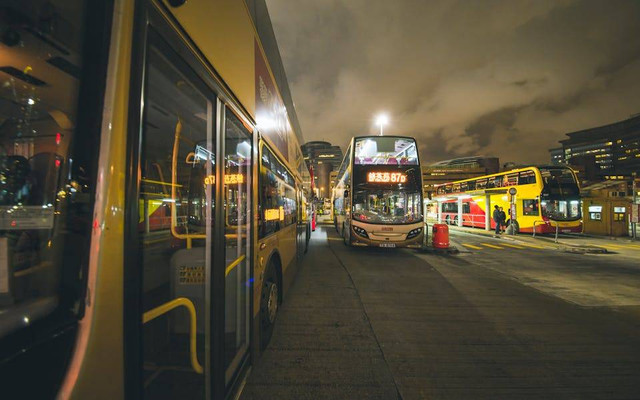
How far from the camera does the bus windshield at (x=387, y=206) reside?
9000 mm

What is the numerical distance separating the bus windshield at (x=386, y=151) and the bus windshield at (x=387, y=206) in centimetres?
106

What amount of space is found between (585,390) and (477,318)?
158 cm

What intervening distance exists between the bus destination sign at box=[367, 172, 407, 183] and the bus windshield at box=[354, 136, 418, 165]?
1.32 feet

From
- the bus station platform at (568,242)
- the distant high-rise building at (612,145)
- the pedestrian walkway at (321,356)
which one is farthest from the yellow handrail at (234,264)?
the distant high-rise building at (612,145)

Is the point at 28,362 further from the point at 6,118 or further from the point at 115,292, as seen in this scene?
the point at 6,118

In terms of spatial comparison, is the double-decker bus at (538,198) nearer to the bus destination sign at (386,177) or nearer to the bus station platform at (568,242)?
the bus station platform at (568,242)

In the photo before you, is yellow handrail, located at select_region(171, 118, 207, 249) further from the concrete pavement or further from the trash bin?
the trash bin

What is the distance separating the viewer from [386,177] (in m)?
9.24

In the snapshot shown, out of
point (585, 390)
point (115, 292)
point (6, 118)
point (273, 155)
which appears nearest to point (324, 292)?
point (273, 155)

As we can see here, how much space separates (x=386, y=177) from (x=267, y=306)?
6.96 meters

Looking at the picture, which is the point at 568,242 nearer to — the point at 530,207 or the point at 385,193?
the point at 530,207

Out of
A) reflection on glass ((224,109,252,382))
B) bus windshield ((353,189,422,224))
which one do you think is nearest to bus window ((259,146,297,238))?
reflection on glass ((224,109,252,382))

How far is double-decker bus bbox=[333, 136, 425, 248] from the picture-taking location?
29.1 ft

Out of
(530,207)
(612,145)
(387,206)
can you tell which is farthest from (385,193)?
(612,145)
